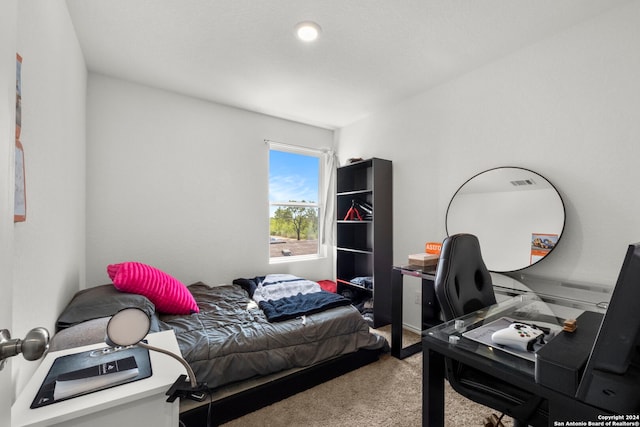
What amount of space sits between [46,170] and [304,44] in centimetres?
177

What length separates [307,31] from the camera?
6.40 ft

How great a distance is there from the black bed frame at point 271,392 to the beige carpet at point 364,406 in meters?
0.03

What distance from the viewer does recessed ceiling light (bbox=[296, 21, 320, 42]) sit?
1898mm

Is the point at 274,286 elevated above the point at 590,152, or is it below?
below

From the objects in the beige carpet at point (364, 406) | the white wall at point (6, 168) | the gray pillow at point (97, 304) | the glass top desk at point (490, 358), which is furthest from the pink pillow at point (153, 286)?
the glass top desk at point (490, 358)

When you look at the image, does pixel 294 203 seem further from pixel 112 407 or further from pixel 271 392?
pixel 112 407

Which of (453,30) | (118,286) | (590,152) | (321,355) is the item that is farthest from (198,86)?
(590,152)

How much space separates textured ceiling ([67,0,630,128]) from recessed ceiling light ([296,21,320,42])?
4cm

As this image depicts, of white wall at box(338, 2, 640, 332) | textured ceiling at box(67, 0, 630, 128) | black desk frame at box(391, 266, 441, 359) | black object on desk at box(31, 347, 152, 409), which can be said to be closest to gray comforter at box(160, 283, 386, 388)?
black desk frame at box(391, 266, 441, 359)

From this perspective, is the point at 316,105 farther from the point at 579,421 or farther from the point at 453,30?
the point at 579,421

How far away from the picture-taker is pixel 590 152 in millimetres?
1861

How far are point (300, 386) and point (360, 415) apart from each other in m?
0.44

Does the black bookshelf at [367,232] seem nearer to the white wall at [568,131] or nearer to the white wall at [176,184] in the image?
the white wall at [568,131]

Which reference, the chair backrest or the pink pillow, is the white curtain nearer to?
the pink pillow
